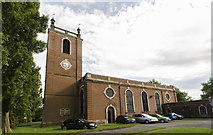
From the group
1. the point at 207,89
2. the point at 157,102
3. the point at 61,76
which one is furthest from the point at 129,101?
the point at 207,89

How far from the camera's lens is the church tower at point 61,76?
2164 cm

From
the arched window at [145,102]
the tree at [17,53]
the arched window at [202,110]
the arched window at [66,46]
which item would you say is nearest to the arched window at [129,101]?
the arched window at [145,102]

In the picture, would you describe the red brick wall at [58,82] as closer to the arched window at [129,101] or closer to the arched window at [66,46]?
the arched window at [66,46]

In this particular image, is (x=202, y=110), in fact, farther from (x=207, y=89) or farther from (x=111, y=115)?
(x=207, y=89)

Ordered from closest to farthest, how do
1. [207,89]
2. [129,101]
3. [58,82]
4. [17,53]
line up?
[17,53] → [58,82] → [129,101] → [207,89]

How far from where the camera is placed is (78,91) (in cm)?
2488

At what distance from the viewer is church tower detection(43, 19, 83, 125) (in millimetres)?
21641

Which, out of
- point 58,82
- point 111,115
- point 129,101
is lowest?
point 111,115

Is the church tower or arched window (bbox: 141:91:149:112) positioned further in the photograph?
arched window (bbox: 141:91:149:112)

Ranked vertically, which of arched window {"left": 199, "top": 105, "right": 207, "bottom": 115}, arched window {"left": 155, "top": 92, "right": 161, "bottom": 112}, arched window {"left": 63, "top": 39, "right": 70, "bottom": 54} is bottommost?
arched window {"left": 199, "top": 105, "right": 207, "bottom": 115}

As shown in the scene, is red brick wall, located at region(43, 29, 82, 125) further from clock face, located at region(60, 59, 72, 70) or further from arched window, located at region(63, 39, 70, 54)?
arched window, located at region(63, 39, 70, 54)

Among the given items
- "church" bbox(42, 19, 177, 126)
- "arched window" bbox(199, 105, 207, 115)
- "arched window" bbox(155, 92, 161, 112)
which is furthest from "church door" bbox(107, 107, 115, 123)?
"arched window" bbox(199, 105, 207, 115)

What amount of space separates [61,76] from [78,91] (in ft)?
13.5

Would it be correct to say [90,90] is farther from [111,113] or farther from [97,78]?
[111,113]
